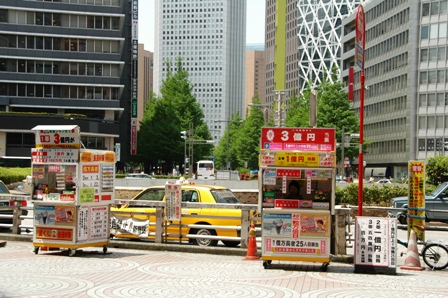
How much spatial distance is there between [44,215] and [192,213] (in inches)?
155

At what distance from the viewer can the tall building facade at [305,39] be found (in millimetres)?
156000

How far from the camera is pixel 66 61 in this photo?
85.1 meters

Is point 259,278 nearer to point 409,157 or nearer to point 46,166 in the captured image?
point 46,166

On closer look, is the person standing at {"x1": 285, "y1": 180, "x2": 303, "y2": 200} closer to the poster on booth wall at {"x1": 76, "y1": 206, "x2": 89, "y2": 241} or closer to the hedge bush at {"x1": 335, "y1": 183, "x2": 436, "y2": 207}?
the poster on booth wall at {"x1": 76, "y1": 206, "x2": 89, "y2": 241}

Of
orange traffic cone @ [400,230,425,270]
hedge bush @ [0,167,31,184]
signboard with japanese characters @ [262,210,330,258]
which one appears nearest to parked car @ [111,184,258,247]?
signboard with japanese characters @ [262,210,330,258]

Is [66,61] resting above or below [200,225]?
above

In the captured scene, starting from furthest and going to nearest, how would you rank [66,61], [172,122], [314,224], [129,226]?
[66,61], [172,122], [129,226], [314,224]

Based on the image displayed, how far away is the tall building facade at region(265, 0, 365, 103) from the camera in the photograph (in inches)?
6142

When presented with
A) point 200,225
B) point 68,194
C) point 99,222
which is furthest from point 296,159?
point 68,194

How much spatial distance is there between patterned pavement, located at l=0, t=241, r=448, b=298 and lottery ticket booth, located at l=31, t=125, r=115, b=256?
439 mm

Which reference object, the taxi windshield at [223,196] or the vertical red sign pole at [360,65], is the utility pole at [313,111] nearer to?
the vertical red sign pole at [360,65]

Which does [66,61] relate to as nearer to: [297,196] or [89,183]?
[89,183]

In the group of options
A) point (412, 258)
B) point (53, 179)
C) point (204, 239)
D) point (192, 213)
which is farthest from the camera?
point (192, 213)

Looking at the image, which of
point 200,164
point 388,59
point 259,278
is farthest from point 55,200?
point 388,59
